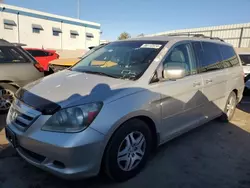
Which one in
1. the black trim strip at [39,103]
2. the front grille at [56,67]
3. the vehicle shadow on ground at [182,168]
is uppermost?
the front grille at [56,67]

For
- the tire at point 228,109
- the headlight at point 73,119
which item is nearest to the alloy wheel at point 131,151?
the headlight at point 73,119

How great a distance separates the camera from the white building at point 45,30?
82.7ft

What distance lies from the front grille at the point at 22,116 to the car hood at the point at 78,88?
0.21 metres

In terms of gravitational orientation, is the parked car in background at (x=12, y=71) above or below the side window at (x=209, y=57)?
below

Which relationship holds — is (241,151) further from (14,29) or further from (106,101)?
(14,29)

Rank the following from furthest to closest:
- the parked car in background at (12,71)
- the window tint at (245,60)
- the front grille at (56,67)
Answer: the window tint at (245,60) < the front grille at (56,67) < the parked car in background at (12,71)

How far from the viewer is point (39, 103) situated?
253 centimetres

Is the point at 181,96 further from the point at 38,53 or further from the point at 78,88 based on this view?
the point at 38,53

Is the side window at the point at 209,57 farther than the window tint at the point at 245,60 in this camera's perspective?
No

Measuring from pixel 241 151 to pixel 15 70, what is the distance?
4568mm

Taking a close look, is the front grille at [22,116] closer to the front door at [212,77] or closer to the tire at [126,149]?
the tire at [126,149]

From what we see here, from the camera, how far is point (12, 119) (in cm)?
277

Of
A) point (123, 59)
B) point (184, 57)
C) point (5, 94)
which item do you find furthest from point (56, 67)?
point (184, 57)

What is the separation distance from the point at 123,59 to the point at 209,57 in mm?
1656
